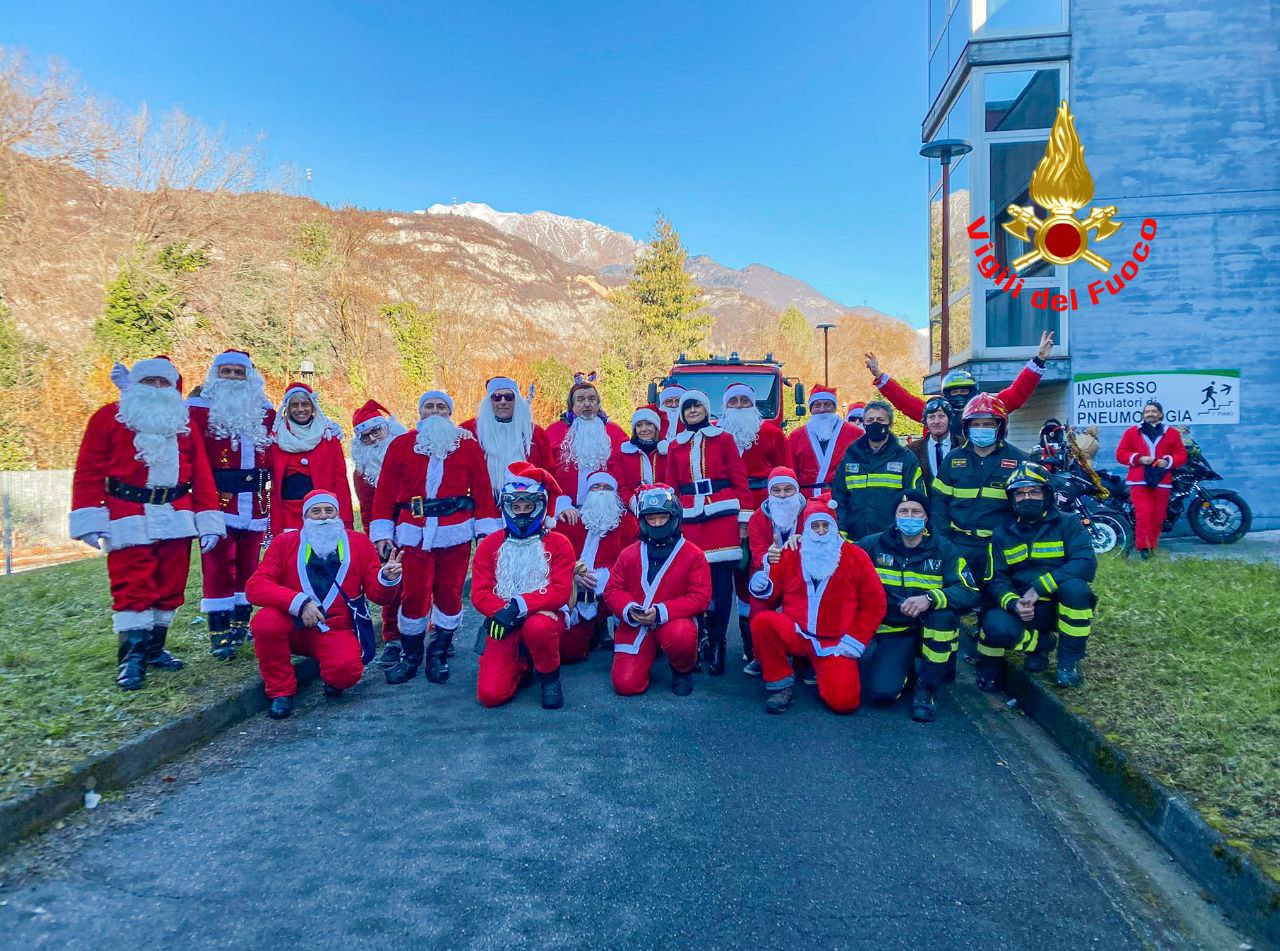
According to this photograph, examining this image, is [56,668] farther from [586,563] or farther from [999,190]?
[999,190]

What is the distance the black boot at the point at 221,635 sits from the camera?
19.1 feet

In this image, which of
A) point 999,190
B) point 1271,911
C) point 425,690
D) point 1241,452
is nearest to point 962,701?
point 1271,911

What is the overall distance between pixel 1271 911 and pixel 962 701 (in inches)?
107

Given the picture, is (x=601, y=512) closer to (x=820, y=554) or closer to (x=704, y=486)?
(x=704, y=486)

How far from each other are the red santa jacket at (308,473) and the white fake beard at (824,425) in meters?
4.00

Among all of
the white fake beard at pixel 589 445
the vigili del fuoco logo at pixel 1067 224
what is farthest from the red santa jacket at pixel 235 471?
the vigili del fuoco logo at pixel 1067 224

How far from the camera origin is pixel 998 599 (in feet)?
18.0

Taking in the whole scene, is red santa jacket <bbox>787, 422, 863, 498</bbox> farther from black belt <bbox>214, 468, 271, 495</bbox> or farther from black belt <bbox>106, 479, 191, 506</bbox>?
black belt <bbox>106, 479, 191, 506</bbox>

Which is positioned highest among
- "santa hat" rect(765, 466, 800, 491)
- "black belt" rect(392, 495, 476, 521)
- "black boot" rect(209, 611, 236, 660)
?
"santa hat" rect(765, 466, 800, 491)

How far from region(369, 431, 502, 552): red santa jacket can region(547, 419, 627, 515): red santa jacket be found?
1240 mm

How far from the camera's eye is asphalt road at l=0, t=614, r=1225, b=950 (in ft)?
9.45

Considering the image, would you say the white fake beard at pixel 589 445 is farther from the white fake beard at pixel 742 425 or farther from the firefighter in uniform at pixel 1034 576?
the firefighter in uniform at pixel 1034 576

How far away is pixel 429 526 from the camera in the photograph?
588 cm

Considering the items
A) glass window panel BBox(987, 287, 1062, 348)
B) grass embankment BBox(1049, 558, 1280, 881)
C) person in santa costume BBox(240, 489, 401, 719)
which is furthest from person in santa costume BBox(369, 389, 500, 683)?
glass window panel BBox(987, 287, 1062, 348)
